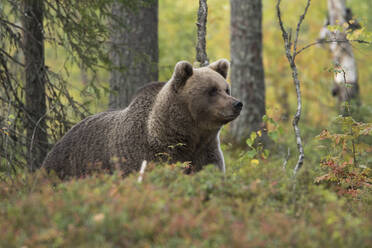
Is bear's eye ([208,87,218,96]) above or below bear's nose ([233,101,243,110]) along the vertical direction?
above

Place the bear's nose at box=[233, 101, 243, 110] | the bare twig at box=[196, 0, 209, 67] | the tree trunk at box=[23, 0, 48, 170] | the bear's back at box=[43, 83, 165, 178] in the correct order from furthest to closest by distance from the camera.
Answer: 1. the tree trunk at box=[23, 0, 48, 170]
2. the bare twig at box=[196, 0, 209, 67]
3. the bear's back at box=[43, 83, 165, 178]
4. the bear's nose at box=[233, 101, 243, 110]

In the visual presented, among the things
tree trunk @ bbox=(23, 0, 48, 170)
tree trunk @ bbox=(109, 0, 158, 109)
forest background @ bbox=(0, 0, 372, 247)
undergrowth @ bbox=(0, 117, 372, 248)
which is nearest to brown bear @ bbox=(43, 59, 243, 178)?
forest background @ bbox=(0, 0, 372, 247)

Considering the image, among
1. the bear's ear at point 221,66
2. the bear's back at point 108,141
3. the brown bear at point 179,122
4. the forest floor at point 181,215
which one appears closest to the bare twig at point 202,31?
the bear's ear at point 221,66

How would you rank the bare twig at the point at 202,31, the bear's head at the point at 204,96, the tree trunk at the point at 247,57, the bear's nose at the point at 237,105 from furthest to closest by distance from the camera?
1. the tree trunk at the point at 247,57
2. the bare twig at the point at 202,31
3. the bear's head at the point at 204,96
4. the bear's nose at the point at 237,105

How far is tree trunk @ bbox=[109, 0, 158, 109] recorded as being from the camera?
9.76 m

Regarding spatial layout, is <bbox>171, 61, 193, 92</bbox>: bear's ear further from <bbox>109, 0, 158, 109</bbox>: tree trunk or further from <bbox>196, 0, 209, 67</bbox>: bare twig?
<bbox>109, 0, 158, 109</bbox>: tree trunk

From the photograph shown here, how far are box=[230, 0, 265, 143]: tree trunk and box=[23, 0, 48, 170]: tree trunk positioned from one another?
5066mm

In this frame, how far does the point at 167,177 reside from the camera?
450 cm

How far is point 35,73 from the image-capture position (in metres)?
8.64

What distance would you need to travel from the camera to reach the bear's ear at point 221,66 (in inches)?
273

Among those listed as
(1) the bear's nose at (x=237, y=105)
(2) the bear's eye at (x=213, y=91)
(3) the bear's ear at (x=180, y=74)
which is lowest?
(1) the bear's nose at (x=237, y=105)

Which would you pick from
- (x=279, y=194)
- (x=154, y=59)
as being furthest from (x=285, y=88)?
(x=279, y=194)

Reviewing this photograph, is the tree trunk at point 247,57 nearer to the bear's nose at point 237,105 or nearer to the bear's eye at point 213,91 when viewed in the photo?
the bear's eye at point 213,91

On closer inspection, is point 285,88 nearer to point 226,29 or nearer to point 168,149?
point 226,29
